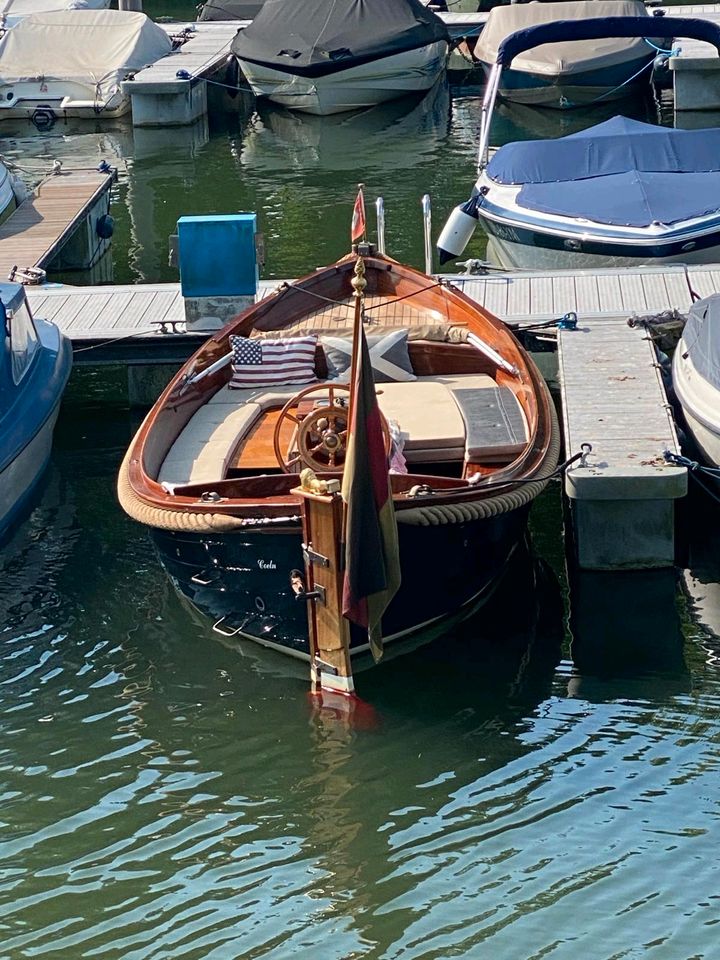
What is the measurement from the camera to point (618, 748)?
375 inches

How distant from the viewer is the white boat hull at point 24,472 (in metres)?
12.8

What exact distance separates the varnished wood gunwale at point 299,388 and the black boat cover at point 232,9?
21907mm

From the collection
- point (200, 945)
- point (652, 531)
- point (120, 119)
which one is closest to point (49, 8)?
point (120, 119)

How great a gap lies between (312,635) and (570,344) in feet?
17.0

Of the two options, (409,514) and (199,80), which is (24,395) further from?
(199,80)

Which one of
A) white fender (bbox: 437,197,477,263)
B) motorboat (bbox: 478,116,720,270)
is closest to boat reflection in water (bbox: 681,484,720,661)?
motorboat (bbox: 478,116,720,270)

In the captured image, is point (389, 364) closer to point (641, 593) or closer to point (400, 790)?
point (641, 593)

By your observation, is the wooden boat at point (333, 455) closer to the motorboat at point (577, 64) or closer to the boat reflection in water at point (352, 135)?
the boat reflection in water at point (352, 135)

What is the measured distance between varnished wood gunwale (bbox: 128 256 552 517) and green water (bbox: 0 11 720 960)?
119 cm

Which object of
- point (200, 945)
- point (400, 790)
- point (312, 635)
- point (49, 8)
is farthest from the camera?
point (49, 8)

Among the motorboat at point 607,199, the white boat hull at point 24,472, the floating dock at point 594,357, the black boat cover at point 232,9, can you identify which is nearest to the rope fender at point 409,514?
the floating dock at point 594,357

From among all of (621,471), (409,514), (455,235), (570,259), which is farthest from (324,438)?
(455,235)

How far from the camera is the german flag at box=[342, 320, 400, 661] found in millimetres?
9227

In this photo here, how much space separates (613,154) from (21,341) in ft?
24.7
